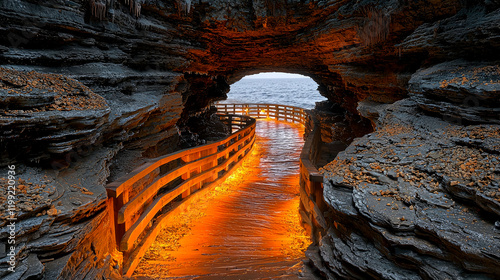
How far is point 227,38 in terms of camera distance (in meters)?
9.00

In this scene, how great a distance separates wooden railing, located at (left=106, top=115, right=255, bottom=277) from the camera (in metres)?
3.76

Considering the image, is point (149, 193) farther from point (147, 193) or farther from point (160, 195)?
point (160, 195)

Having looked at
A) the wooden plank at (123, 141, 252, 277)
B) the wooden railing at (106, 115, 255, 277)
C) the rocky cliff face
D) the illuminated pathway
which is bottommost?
the illuminated pathway

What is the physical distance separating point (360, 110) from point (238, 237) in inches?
215

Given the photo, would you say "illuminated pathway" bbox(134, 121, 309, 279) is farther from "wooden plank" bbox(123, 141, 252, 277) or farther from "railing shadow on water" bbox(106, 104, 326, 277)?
"railing shadow on water" bbox(106, 104, 326, 277)

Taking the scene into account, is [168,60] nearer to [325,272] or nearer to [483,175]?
[325,272]

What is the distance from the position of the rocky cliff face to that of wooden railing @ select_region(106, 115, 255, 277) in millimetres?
305

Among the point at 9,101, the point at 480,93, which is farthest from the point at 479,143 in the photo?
the point at 9,101

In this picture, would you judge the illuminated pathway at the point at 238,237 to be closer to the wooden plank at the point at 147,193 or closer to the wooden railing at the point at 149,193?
the wooden railing at the point at 149,193

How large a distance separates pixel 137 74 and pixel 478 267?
7095mm

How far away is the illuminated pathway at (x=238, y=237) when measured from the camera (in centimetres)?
392

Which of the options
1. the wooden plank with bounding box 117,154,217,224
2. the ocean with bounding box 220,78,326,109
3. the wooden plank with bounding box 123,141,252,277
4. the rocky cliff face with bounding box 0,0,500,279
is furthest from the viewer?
the ocean with bounding box 220,78,326,109

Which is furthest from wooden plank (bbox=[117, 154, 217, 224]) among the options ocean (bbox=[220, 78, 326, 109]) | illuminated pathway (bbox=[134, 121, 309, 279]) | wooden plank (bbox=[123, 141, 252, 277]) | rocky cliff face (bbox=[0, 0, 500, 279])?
ocean (bbox=[220, 78, 326, 109])

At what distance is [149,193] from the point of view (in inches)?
173
